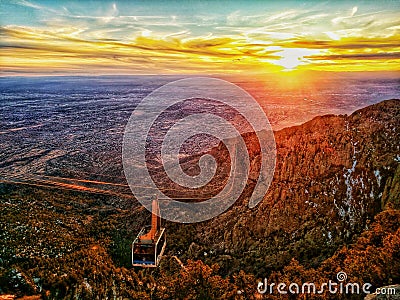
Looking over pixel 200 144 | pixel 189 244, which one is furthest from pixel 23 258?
pixel 200 144

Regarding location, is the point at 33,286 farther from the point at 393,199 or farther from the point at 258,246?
the point at 393,199

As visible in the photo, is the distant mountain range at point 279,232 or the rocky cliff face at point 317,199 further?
the rocky cliff face at point 317,199

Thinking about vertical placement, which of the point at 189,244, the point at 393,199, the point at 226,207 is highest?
the point at 393,199

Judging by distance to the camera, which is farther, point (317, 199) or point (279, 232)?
point (317, 199)

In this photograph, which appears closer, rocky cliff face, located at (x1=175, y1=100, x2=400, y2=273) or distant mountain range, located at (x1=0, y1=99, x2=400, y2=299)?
distant mountain range, located at (x1=0, y1=99, x2=400, y2=299)

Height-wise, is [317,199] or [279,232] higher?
[317,199]

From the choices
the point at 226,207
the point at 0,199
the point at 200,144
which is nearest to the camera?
the point at 226,207

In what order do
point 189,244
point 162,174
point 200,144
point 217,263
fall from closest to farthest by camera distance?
point 217,263
point 189,244
point 162,174
point 200,144

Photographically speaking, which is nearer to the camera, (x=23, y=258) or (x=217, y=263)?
(x=217, y=263)
